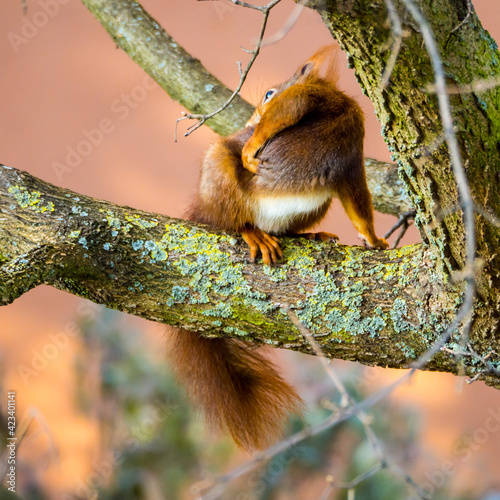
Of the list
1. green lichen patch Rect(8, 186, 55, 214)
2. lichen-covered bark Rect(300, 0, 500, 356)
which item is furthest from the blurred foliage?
lichen-covered bark Rect(300, 0, 500, 356)

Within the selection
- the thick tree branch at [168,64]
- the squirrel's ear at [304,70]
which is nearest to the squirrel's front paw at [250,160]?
the squirrel's ear at [304,70]

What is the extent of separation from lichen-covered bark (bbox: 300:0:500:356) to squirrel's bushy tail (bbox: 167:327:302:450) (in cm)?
56

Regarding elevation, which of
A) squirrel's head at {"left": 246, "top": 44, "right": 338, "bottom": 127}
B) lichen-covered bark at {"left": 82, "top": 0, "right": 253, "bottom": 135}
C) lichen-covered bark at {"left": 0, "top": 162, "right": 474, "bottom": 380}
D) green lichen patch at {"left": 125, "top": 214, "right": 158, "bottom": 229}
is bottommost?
lichen-covered bark at {"left": 0, "top": 162, "right": 474, "bottom": 380}

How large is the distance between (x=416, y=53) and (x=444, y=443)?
7.15 feet

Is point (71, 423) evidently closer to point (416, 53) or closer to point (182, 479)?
point (182, 479)

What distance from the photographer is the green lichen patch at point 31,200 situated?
1.13 meters

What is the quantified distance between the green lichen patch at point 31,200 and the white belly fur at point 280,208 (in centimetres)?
42

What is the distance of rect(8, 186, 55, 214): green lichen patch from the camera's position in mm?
1132

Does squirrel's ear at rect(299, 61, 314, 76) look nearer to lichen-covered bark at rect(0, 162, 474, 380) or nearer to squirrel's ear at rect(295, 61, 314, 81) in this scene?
squirrel's ear at rect(295, 61, 314, 81)

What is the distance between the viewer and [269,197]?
1.29m

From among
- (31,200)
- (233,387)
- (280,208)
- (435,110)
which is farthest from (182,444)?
(435,110)

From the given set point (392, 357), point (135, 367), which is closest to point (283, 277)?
point (392, 357)

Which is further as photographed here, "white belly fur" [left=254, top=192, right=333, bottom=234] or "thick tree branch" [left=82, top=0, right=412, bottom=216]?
"thick tree branch" [left=82, top=0, right=412, bottom=216]

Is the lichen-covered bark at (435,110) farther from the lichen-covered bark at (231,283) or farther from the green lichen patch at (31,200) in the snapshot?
the green lichen patch at (31,200)
